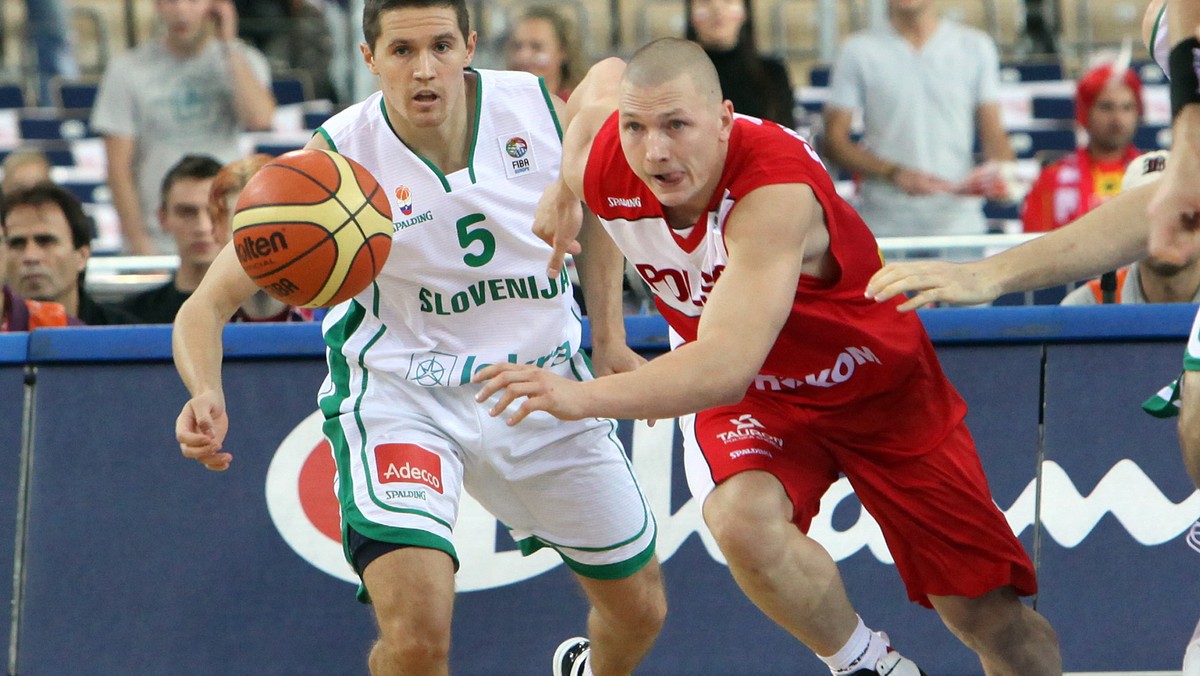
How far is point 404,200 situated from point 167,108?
381cm

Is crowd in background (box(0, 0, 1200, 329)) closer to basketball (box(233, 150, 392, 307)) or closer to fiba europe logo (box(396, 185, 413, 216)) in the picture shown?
fiba europe logo (box(396, 185, 413, 216))

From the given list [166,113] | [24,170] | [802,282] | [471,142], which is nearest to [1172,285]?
[802,282]

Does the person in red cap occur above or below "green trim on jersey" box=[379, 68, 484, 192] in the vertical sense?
below

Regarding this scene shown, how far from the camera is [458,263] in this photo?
473 centimetres

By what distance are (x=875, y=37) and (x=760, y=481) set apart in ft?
13.8

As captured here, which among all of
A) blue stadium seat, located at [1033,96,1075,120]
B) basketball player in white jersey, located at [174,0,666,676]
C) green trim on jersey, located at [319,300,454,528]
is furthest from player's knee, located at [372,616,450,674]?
blue stadium seat, located at [1033,96,1075,120]

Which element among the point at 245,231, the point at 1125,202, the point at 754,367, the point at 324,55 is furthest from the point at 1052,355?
the point at 324,55

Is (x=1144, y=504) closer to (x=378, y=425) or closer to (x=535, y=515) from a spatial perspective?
(x=535, y=515)

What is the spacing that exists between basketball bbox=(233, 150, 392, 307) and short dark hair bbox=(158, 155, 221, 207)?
261 centimetres

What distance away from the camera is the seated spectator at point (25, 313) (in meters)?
6.20

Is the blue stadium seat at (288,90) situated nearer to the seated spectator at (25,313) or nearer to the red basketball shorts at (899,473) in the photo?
the seated spectator at (25,313)

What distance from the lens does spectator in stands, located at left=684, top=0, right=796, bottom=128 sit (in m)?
7.11

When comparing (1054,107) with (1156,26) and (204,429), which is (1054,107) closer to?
(1156,26)

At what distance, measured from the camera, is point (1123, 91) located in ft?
26.0
